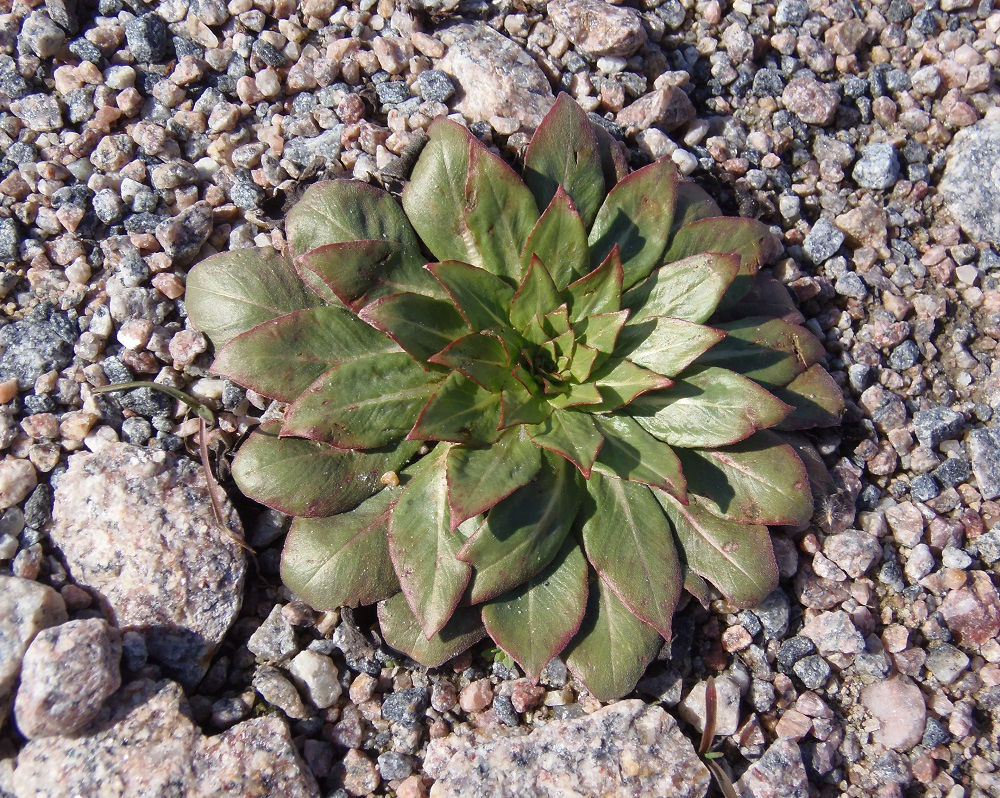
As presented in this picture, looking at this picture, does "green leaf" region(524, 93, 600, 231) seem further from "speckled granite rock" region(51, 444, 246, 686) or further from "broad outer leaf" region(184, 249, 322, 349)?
"speckled granite rock" region(51, 444, 246, 686)

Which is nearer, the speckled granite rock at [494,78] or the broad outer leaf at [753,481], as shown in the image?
the broad outer leaf at [753,481]

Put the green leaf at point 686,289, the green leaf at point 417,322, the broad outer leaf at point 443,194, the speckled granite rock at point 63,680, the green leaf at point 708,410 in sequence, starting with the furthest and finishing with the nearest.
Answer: the broad outer leaf at point 443,194 < the green leaf at point 686,289 < the green leaf at point 708,410 < the green leaf at point 417,322 < the speckled granite rock at point 63,680

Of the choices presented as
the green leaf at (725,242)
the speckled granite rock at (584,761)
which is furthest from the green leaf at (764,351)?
the speckled granite rock at (584,761)

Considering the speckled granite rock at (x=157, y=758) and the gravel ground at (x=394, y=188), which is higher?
the gravel ground at (x=394, y=188)

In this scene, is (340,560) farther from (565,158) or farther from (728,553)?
(565,158)

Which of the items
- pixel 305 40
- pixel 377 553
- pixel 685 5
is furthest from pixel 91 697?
pixel 685 5

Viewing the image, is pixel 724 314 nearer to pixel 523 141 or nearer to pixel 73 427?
pixel 523 141

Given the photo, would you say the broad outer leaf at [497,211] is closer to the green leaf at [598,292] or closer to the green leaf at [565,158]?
the green leaf at [565,158]

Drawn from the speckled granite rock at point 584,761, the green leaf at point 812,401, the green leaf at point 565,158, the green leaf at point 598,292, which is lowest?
the speckled granite rock at point 584,761

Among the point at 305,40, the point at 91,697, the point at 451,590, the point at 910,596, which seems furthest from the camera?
the point at 305,40
